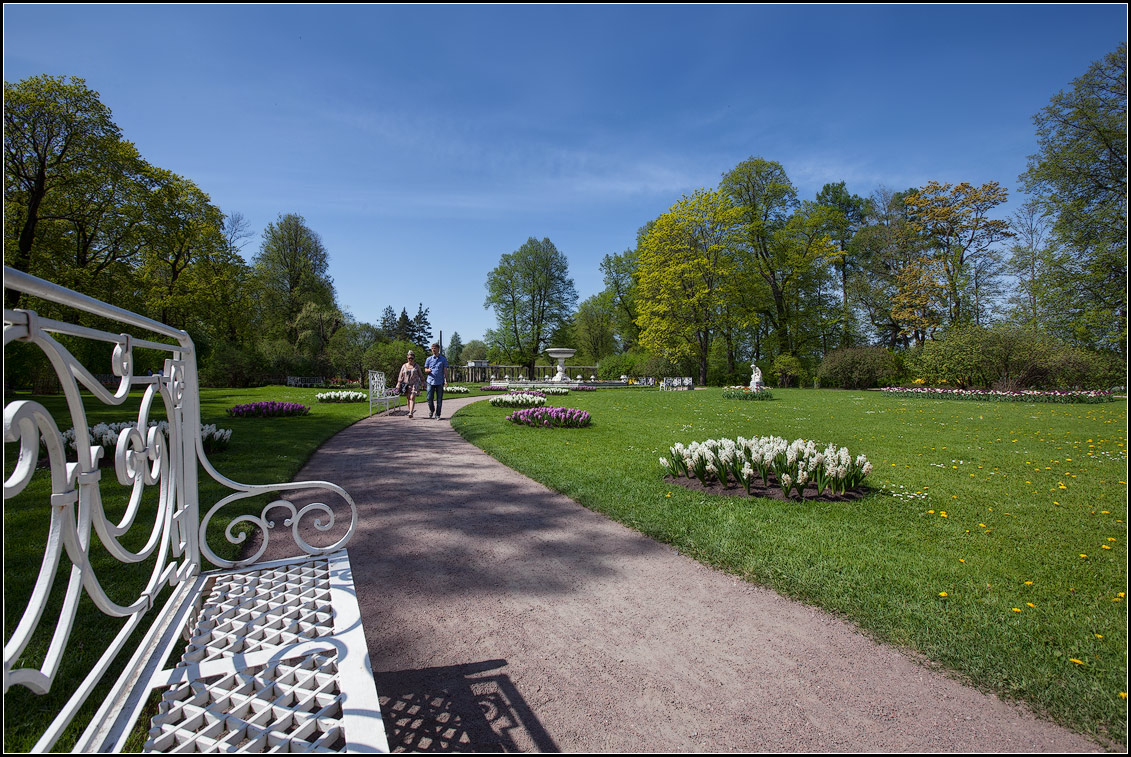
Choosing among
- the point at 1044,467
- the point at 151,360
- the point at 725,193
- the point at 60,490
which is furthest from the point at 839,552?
the point at 725,193

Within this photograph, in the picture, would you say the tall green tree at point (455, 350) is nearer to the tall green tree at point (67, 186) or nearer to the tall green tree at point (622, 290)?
the tall green tree at point (622, 290)

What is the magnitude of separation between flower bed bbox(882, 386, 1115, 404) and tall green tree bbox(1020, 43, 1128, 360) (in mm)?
2810

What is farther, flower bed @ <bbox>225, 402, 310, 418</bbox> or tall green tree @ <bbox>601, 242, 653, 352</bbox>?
tall green tree @ <bbox>601, 242, 653, 352</bbox>

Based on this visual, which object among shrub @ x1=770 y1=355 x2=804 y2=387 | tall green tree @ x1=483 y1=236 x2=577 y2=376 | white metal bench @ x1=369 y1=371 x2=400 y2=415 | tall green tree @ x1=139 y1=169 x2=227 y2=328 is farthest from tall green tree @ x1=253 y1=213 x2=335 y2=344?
shrub @ x1=770 y1=355 x2=804 y2=387

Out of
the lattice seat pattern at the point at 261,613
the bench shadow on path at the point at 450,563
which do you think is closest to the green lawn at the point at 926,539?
the bench shadow on path at the point at 450,563

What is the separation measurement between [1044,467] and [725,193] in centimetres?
3129

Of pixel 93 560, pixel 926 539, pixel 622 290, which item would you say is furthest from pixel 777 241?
pixel 93 560

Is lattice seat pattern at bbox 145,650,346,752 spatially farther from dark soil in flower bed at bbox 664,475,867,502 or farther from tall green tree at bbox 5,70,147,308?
tall green tree at bbox 5,70,147,308

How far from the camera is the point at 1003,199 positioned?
29.4 m

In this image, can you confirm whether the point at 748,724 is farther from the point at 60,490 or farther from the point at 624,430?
the point at 624,430

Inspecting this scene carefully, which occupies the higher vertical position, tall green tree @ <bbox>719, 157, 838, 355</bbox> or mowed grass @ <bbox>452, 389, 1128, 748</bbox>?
tall green tree @ <bbox>719, 157, 838, 355</bbox>

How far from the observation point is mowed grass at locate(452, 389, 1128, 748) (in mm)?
2814

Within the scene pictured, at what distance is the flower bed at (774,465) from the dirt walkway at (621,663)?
164 cm

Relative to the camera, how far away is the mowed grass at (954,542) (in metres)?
2.81
